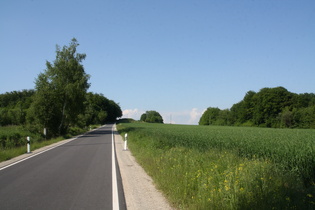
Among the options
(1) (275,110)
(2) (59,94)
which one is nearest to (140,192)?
(2) (59,94)

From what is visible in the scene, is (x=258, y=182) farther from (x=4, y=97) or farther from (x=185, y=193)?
(x=4, y=97)

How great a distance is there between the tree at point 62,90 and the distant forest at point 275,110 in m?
54.7

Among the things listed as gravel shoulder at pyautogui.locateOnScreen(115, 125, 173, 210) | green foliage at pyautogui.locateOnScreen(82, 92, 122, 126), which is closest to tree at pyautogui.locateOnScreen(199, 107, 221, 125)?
green foliage at pyautogui.locateOnScreen(82, 92, 122, 126)

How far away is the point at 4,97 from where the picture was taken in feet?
390

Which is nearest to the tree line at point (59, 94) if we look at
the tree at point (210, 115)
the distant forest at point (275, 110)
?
the distant forest at point (275, 110)

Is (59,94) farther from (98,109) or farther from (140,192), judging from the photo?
(98,109)

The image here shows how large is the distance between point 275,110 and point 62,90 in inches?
2608

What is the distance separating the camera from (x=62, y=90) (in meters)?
38.2

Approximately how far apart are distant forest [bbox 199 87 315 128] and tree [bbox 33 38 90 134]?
54664 mm

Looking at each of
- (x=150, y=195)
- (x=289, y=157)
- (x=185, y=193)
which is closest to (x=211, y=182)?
(x=185, y=193)

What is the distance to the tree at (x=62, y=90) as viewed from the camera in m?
33.2

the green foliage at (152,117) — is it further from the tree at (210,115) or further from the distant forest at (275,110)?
the distant forest at (275,110)

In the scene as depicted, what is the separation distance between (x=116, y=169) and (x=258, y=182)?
6.22m

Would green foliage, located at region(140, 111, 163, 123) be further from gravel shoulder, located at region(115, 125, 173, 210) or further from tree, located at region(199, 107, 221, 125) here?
gravel shoulder, located at region(115, 125, 173, 210)
